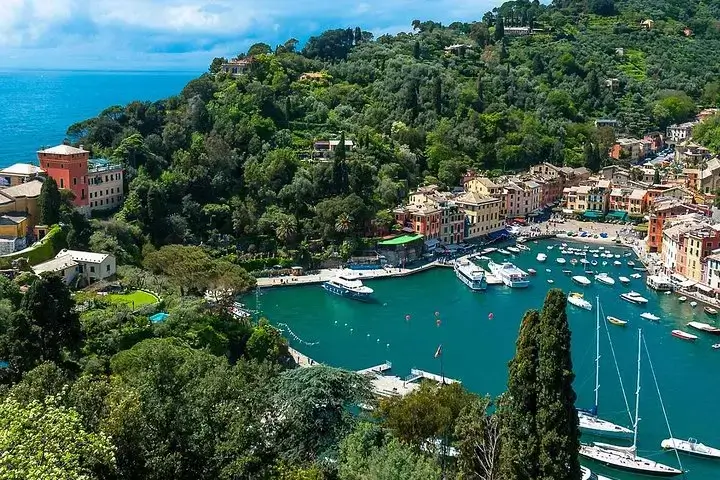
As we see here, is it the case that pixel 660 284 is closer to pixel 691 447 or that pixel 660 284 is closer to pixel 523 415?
pixel 691 447

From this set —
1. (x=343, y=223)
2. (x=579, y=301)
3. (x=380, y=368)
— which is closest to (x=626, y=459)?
(x=380, y=368)

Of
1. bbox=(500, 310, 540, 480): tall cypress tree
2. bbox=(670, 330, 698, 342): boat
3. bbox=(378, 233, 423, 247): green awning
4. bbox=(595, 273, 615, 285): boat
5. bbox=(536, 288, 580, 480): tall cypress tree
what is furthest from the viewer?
bbox=(378, 233, 423, 247): green awning

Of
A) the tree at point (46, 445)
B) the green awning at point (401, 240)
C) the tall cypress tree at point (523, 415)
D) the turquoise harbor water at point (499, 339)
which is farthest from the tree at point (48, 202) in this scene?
the tall cypress tree at point (523, 415)

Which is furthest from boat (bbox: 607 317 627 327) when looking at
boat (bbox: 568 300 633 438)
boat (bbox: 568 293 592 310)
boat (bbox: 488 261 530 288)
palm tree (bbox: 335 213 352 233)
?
palm tree (bbox: 335 213 352 233)

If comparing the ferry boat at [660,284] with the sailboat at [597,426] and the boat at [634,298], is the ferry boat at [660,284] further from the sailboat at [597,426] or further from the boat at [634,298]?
the sailboat at [597,426]

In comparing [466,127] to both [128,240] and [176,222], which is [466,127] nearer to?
[176,222]

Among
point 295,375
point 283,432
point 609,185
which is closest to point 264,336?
point 295,375

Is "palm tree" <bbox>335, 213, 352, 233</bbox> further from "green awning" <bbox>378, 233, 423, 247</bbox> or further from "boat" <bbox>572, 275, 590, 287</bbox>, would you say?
"boat" <bbox>572, 275, 590, 287</bbox>
